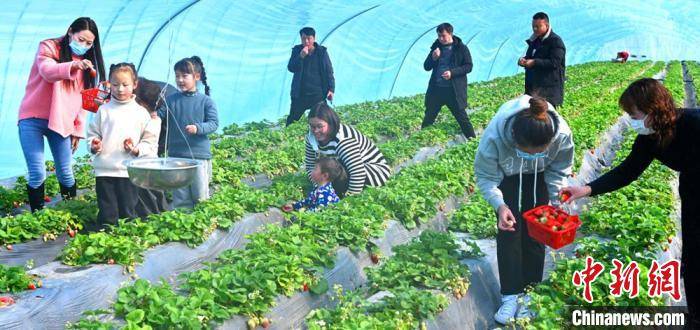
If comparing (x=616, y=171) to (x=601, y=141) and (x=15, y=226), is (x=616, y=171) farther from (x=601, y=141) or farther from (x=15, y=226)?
(x=601, y=141)

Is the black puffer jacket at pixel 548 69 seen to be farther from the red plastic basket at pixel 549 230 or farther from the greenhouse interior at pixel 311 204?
the red plastic basket at pixel 549 230

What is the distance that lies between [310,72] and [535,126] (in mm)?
6875

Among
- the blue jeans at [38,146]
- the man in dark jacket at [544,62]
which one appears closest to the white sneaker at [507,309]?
the man in dark jacket at [544,62]

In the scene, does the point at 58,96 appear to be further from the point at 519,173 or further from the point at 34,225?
the point at 519,173

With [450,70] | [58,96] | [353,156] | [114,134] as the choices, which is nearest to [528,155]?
[353,156]

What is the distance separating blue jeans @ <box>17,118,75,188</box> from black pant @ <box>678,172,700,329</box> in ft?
16.0

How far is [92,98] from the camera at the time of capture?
5344 mm

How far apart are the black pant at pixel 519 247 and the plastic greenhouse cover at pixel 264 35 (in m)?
2.67

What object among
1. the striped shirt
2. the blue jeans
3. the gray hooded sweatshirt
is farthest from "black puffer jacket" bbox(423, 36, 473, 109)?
the gray hooded sweatshirt

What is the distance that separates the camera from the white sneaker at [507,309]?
13.6ft

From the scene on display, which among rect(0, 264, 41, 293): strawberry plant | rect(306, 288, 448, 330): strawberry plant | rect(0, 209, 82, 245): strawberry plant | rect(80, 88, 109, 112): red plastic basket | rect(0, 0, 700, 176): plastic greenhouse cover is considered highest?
rect(0, 0, 700, 176): plastic greenhouse cover

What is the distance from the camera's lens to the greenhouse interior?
3.67 metres

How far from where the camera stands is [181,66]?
610 centimetres

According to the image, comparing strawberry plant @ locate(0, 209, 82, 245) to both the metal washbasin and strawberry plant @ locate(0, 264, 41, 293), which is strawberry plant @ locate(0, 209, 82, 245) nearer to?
strawberry plant @ locate(0, 264, 41, 293)
